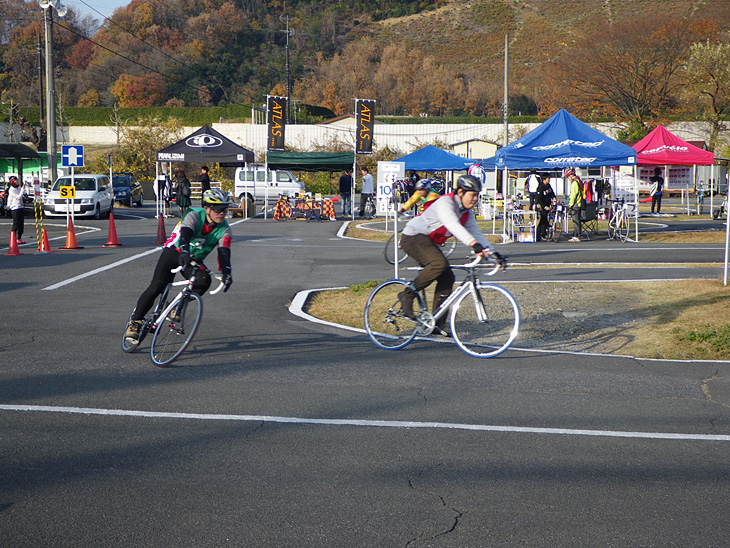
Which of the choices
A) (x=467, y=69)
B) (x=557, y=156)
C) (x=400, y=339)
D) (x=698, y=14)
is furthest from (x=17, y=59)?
(x=400, y=339)

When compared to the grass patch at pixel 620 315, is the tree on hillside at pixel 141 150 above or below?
above

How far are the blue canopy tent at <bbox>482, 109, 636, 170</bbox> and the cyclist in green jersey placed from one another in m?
14.0

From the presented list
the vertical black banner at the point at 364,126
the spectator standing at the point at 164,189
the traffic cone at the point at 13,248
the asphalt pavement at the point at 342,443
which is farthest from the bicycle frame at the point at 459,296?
the vertical black banner at the point at 364,126

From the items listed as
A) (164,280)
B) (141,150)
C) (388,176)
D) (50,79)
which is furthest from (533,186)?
(141,150)

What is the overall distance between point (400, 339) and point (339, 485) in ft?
13.4

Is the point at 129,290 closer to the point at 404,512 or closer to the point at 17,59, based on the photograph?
the point at 404,512

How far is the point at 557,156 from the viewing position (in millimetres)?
20156

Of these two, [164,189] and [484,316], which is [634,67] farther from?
[484,316]

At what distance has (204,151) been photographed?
1220 inches

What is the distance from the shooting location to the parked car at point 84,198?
99.8 ft

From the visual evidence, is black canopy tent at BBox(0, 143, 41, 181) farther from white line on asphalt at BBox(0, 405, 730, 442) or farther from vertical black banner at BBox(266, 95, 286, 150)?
white line on asphalt at BBox(0, 405, 730, 442)

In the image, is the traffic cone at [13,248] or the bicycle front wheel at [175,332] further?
the traffic cone at [13,248]

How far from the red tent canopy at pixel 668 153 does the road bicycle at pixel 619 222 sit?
5.36 m

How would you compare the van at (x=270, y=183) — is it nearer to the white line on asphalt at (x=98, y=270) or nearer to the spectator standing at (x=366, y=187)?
the spectator standing at (x=366, y=187)
